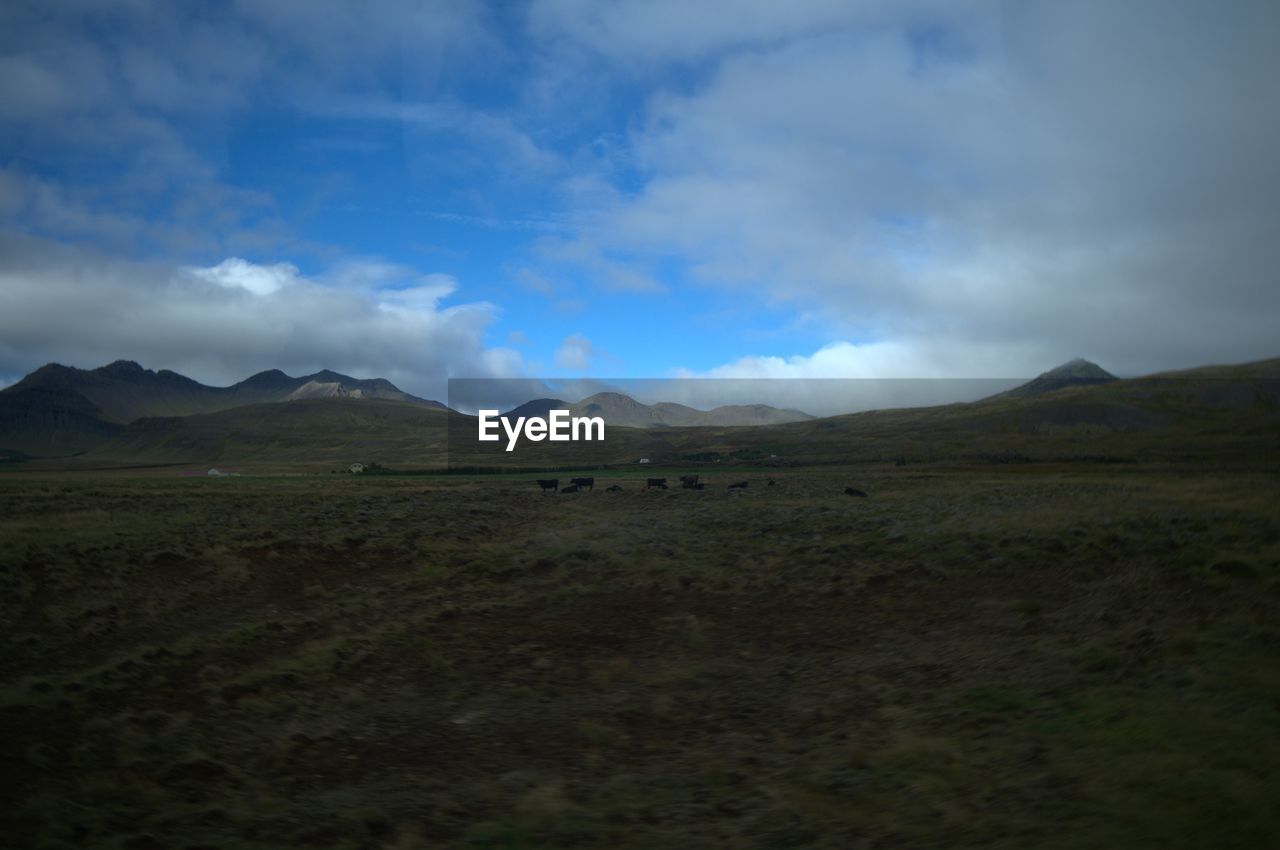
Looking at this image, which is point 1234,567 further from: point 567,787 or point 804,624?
point 567,787

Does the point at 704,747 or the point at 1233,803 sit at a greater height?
the point at 1233,803

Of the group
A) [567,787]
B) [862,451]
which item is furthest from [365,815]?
[862,451]

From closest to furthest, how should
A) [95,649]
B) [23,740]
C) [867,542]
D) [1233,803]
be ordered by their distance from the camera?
[1233,803] < [23,740] < [95,649] < [867,542]

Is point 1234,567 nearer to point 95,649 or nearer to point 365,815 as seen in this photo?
point 365,815

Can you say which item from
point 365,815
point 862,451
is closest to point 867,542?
point 365,815

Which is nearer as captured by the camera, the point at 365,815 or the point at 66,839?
the point at 66,839

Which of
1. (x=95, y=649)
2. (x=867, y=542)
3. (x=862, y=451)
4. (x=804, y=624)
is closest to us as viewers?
(x=95, y=649)
